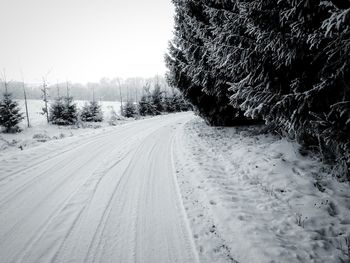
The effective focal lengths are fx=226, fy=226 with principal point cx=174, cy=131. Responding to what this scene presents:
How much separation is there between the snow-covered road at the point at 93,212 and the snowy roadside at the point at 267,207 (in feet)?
1.48

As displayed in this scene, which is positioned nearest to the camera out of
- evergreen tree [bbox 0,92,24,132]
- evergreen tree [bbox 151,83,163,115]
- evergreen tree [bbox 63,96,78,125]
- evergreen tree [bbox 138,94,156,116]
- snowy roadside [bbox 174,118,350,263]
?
snowy roadside [bbox 174,118,350,263]

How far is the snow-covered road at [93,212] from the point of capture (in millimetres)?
3656

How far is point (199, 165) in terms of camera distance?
790cm

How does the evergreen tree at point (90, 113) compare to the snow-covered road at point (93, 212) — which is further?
the evergreen tree at point (90, 113)

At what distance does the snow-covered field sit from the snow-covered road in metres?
0.02

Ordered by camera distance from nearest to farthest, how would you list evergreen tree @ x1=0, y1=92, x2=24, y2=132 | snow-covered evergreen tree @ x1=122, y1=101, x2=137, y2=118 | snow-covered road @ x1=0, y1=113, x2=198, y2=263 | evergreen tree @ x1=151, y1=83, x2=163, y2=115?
snow-covered road @ x1=0, y1=113, x2=198, y2=263
evergreen tree @ x1=0, y1=92, x2=24, y2=132
snow-covered evergreen tree @ x1=122, y1=101, x2=137, y2=118
evergreen tree @ x1=151, y1=83, x2=163, y2=115

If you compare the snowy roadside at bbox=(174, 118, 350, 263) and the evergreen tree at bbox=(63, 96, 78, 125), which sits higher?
the evergreen tree at bbox=(63, 96, 78, 125)

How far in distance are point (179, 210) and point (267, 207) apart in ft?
6.15

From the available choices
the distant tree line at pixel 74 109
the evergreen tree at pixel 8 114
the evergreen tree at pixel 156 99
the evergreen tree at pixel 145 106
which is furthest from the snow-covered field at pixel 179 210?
the evergreen tree at pixel 156 99

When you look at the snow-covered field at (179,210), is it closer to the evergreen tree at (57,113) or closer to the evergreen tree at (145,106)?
the evergreen tree at (57,113)

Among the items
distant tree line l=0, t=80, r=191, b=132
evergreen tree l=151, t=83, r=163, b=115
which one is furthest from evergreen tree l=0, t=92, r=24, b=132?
evergreen tree l=151, t=83, r=163, b=115

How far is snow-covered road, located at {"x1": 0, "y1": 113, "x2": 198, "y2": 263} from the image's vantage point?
366 cm

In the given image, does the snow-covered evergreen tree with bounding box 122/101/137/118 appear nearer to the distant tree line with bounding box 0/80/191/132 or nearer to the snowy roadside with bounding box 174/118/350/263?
the distant tree line with bounding box 0/80/191/132

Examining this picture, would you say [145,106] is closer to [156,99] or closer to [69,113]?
[156,99]
